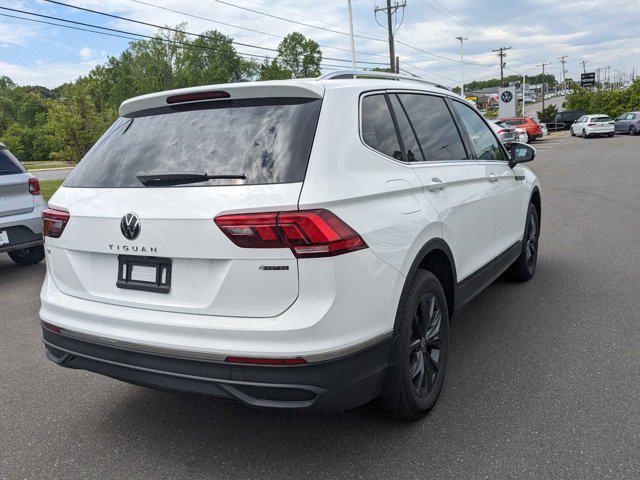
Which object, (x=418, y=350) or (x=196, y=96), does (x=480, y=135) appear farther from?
(x=196, y=96)

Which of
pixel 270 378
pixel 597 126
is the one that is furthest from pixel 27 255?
pixel 597 126

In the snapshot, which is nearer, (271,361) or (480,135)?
(271,361)

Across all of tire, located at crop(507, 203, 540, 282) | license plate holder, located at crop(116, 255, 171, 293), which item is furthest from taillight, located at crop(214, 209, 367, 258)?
tire, located at crop(507, 203, 540, 282)

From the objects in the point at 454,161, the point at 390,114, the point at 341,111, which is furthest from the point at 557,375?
the point at 341,111

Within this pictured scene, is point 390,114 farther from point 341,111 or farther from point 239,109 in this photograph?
point 239,109

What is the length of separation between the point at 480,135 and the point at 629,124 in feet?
135

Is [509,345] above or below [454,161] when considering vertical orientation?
below

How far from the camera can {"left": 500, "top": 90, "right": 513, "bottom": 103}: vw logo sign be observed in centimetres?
4162

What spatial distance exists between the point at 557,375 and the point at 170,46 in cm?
8667

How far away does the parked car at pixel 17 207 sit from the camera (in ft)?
21.7

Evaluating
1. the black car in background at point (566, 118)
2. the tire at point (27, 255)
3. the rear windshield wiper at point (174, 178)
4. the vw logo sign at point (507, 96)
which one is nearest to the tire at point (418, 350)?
the rear windshield wiper at point (174, 178)

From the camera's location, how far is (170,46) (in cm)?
8206

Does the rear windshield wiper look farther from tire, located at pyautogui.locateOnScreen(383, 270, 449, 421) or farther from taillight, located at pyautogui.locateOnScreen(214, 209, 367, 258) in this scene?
tire, located at pyautogui.locateOnScreen(383, 270, 449, 421)

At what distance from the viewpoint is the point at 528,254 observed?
18.7 feet
